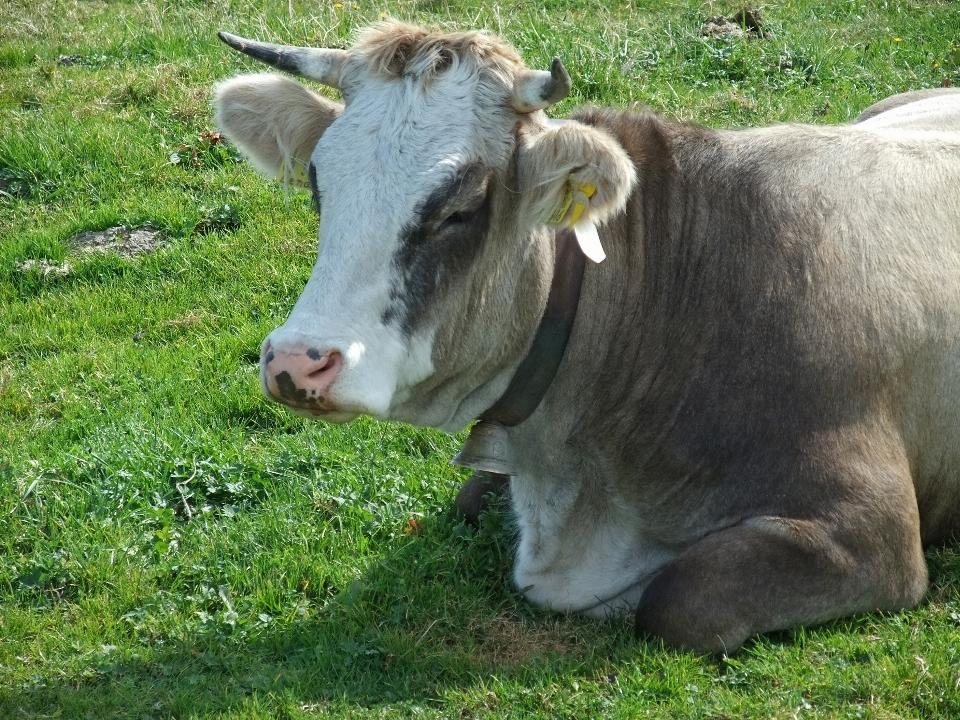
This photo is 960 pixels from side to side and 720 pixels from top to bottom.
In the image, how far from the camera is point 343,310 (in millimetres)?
4227

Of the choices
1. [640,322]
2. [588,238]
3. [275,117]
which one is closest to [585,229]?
[588,238]

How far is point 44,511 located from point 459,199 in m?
3.00

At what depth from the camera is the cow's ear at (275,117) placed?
208 inches

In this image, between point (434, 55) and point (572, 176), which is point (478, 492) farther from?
point (434, 55)

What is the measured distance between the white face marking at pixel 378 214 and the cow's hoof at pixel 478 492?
4.28 feet

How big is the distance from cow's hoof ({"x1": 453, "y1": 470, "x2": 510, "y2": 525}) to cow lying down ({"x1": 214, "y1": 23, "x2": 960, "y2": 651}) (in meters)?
0.41

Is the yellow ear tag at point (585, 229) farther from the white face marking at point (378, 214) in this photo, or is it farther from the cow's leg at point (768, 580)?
the cow's leg at point (768, 580)

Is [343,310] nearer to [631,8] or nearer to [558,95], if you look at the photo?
[558,95]

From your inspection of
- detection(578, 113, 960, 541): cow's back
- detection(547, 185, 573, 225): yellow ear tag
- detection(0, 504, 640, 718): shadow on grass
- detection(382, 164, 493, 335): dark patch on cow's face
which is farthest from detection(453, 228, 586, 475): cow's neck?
detection(0, 504, 640, 718): shadow on grass

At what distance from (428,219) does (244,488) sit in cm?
238

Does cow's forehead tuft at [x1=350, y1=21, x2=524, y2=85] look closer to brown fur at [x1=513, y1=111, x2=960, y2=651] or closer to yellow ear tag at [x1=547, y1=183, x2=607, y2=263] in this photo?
yellow ear tag at [x1=547, y1=183, x2=607, y2=263]

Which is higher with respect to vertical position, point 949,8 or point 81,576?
point 949,8

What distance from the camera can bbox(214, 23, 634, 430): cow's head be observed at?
423 centimetres

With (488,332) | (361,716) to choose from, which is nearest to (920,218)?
(488,332)
